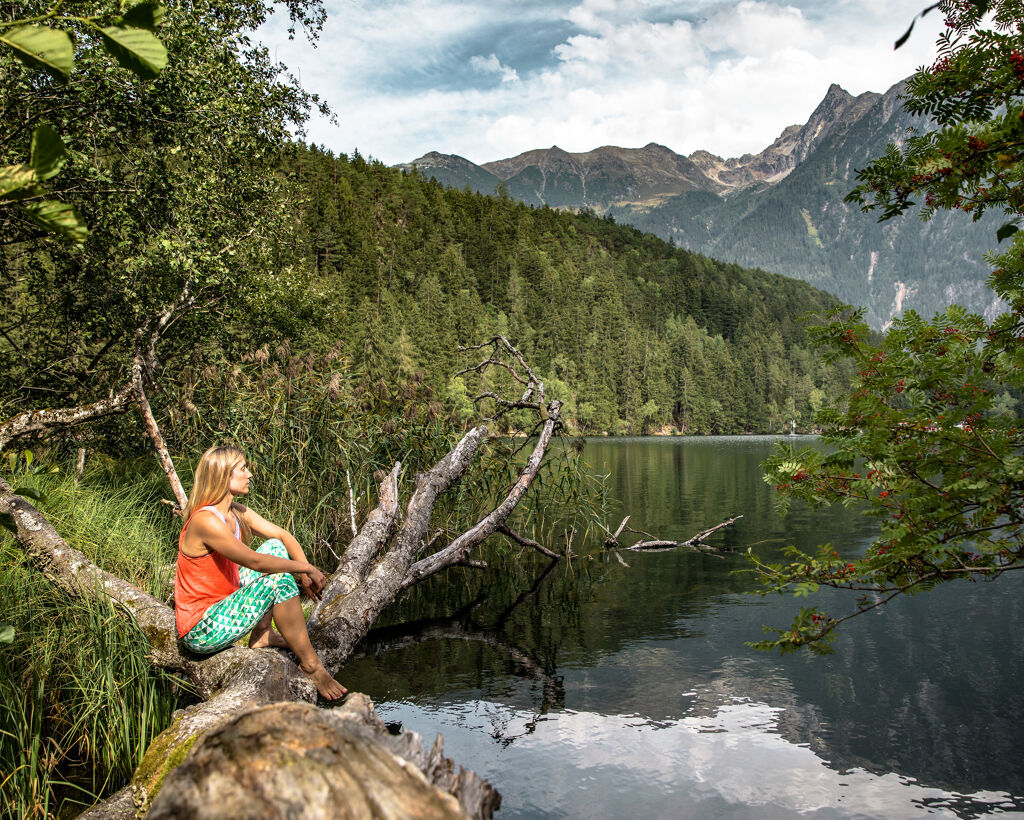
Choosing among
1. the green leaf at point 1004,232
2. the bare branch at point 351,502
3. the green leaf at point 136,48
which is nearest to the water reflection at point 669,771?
the bare branch at point 351,502

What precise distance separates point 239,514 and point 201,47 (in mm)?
6057

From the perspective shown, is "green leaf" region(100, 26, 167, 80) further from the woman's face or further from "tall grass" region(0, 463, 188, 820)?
"tall grass" region(0, 463, 188, 820)

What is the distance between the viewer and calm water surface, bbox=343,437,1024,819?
4.43 meters

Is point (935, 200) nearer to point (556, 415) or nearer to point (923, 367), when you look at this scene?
point (923, 367)

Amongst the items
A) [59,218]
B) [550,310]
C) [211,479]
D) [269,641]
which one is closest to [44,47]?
[59,218]

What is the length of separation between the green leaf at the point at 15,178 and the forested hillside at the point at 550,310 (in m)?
62.0

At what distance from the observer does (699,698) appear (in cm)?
593

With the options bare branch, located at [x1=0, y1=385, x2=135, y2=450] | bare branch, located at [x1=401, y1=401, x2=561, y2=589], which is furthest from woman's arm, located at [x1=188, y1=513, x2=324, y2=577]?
bare branch, located at [x1=0, y1=385, x2=135, y2=450]

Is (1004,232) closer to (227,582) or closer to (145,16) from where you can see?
(145,16)

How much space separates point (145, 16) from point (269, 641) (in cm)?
410

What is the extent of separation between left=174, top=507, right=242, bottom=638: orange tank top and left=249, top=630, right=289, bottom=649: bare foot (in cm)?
37

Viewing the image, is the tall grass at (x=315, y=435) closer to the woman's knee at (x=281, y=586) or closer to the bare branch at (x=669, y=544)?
the bare branch at (x=669, y=544)

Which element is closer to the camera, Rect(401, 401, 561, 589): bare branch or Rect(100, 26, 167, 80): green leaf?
Rect(100, 26, 167, 80): green leaf

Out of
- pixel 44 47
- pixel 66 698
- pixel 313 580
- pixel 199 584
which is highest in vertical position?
pixel 44 47
